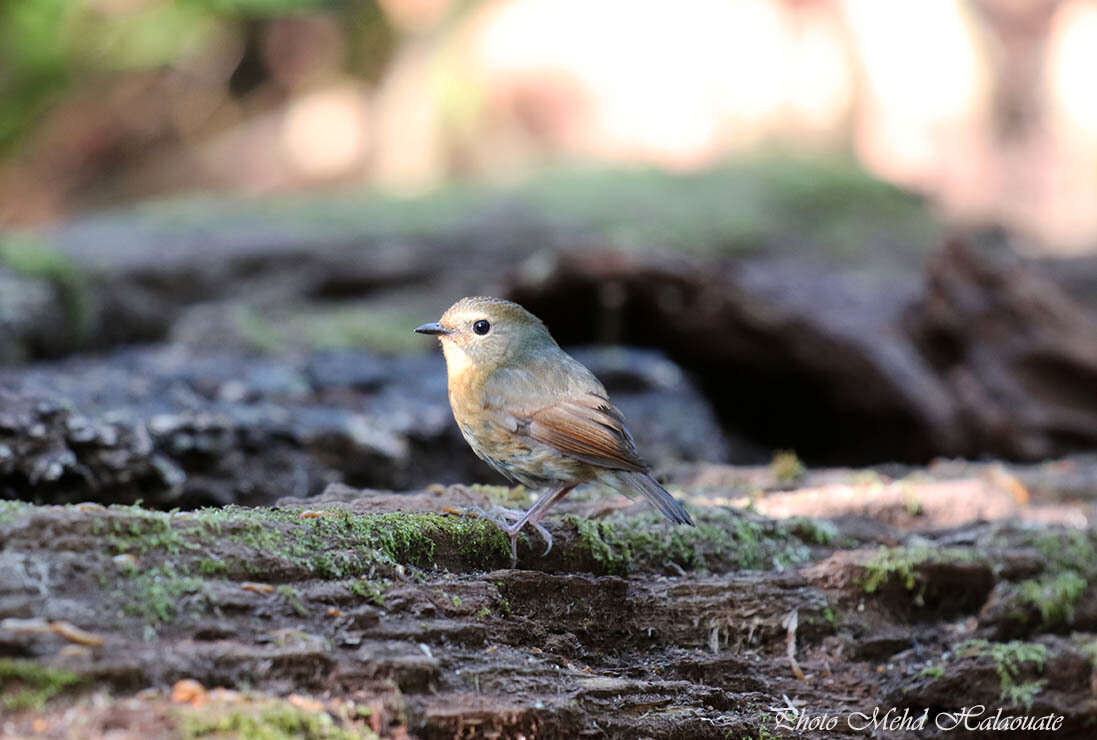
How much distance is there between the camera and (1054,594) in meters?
3.94

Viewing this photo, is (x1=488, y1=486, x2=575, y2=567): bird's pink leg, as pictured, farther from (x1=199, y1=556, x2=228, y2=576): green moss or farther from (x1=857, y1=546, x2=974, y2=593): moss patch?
(x1=857, y1=546, x2=974, y2=593): moss patch

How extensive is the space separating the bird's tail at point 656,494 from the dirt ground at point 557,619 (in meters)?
0.21

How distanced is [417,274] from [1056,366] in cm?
512

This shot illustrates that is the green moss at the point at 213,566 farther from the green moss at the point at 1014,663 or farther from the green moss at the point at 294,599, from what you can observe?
the green moss at the point at 1014,663

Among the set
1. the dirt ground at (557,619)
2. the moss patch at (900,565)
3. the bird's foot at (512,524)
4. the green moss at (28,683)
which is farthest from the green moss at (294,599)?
the moss patch at (900,565)

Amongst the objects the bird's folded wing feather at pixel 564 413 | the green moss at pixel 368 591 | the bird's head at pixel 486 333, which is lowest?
the green moss at pixel 368 591

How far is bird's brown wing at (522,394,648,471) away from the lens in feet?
11.6

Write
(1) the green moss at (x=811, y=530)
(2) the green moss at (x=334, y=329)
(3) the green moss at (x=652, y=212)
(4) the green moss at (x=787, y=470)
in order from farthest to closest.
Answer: (3) the green moss at (x=652, y=212), (2) the green moss at (x=334, y=329), (4) the green moss at (x=787, y=470), (1) the green moss at (x=811, y=530)

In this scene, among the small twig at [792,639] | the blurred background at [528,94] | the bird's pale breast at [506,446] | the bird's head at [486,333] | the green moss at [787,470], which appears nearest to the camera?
the small twig at [792,639]

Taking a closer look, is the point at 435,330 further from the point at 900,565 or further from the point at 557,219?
the point at 557,219

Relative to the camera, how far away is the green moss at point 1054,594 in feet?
12.7

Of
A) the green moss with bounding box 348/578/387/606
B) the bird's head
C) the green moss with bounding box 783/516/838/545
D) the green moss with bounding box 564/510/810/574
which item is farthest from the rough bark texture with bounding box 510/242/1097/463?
the green moss with bounding box 348/578/387/606

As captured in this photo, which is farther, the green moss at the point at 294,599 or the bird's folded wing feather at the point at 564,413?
the bird's folded wing feather at the point at 564,413

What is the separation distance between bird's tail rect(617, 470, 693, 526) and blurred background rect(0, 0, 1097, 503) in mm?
2025
